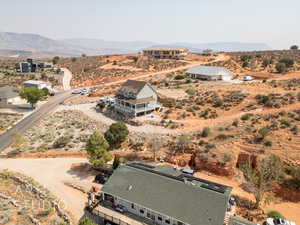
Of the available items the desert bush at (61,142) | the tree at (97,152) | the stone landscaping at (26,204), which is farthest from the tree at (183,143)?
the desert bush at (61,142)

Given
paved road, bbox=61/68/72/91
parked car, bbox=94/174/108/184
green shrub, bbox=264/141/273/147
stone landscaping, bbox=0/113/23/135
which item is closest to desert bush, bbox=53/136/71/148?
parked car, bbox=94/174/108/184

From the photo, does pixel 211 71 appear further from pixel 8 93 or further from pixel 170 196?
pixel 8 93

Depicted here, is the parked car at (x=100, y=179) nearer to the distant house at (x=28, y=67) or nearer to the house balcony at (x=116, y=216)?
the house balcony at (x=116, y=216)

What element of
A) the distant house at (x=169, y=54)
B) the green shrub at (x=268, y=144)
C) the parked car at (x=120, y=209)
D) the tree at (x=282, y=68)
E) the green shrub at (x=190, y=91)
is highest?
the distant house at (x=169, y=54)

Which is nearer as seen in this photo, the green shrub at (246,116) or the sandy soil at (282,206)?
the sandy soil at (282,206)

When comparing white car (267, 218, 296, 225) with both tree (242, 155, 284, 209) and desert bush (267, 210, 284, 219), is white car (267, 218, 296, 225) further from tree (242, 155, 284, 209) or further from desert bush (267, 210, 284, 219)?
tree (242, 155, 284, 209)

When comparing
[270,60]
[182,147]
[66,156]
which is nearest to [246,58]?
[270,60]
